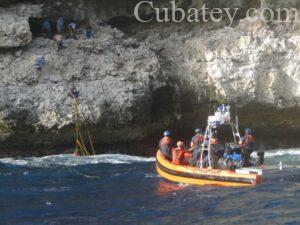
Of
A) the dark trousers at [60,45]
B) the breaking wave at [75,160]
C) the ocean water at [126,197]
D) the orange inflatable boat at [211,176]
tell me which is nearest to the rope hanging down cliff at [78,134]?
the breaking wave at [75,160]

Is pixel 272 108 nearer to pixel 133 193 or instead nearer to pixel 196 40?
pixel 196 40

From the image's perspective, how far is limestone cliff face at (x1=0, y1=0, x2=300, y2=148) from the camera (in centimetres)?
2458

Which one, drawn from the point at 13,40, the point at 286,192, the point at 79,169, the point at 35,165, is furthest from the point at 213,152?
the point at 13,40

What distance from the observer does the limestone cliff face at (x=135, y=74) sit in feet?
80.6

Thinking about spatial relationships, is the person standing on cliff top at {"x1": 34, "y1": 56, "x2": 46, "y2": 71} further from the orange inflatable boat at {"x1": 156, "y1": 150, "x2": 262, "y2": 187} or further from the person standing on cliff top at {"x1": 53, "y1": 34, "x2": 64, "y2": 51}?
the orange inflatable boat at {"x1": 156, "y1": 150, "x2": 262, "y2": 187}

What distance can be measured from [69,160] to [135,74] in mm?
5074

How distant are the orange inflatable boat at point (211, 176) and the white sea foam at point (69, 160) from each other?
4.23m

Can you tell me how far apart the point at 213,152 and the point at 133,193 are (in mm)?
3232

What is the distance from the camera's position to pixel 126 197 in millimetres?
17703

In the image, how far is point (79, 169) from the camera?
22.1 meters

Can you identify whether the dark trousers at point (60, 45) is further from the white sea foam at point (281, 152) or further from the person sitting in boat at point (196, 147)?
the white sea foam at point (281, 152)

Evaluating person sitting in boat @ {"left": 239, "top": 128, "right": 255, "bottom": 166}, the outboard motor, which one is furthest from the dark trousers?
the outboard motor

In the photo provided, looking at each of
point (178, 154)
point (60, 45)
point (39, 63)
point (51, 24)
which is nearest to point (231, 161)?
point (178, 154)

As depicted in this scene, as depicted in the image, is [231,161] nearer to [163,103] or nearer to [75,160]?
[75,160]
